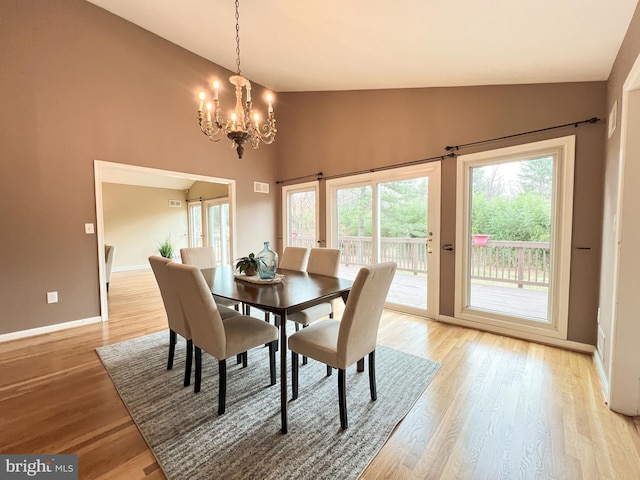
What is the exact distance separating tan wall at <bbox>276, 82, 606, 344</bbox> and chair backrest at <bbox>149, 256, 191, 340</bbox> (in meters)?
2.83

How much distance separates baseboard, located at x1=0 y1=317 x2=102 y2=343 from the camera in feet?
9.55

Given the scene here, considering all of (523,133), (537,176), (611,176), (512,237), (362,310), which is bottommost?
(362,310)

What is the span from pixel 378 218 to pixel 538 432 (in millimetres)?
2804

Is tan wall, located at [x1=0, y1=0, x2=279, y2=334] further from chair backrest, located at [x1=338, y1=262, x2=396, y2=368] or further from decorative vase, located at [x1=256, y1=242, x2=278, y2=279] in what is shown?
chair backrest, located at [x1=338, y1=262, x2=396, y2=368]

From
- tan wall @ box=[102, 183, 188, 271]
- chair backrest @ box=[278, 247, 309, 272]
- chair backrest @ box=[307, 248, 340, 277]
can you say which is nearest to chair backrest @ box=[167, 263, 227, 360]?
chair backrest @ box=[307, 248, 340, 277]

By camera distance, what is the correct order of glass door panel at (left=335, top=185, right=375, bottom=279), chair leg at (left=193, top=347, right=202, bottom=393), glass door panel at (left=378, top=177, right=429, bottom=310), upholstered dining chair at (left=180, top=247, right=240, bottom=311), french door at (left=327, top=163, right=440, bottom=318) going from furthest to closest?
glass door panel at (left=335, top=185, right=375, bottom=279) < glass door panel at (left=378, top=177, right=429, bottom=310) < french door at (left=327, top=163, right=440, bottom=318) < upholstered dining chair at (left=180, top=247, right=240, bottom=311) < chair leg at (left=193, top=347, right=202, bottom=393)

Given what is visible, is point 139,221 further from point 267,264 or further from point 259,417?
point 259,417

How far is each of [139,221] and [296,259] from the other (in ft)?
21.7

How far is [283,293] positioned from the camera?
1.93m

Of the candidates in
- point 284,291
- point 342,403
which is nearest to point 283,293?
point 284,291

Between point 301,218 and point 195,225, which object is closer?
point 301,218

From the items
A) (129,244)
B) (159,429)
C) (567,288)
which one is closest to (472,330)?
(567,288)

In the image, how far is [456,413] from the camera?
1.79 meters

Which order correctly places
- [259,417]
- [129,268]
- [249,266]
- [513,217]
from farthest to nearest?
[129,268]
[513,217]
[249,266]
[259,417]
